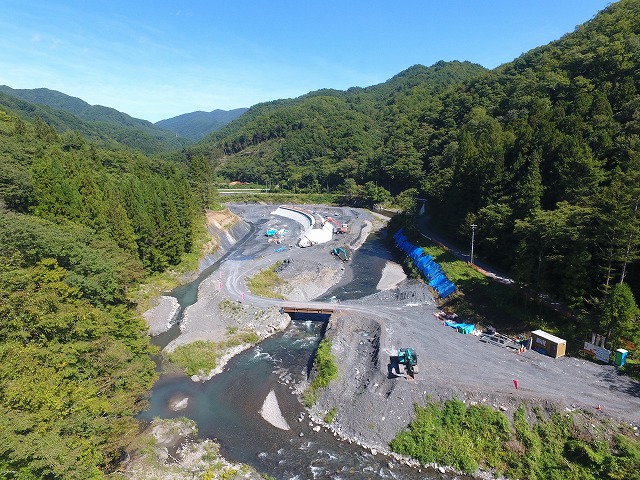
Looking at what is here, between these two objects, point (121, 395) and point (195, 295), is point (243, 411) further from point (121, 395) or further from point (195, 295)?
point (195, 295)

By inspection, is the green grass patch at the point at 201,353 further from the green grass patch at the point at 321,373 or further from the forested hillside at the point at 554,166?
the forested hillside at the point at 554,166

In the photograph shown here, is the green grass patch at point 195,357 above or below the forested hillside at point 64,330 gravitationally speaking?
below

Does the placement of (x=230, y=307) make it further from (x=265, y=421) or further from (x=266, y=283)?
(x=265, y=421)

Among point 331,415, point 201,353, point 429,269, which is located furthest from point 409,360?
point 429,269

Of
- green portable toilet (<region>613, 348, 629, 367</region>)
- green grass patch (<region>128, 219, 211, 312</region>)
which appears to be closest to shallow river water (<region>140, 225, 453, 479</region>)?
green grass patch (<region>128, 219, 211, 312</region>)

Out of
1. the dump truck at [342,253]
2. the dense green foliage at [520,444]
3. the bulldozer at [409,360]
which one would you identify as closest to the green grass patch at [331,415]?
the dense green foliage at [520,444]

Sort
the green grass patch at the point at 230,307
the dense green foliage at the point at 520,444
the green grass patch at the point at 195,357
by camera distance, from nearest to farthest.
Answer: the dense green foliage at the point at 520,444, the green grass patch at the point at 195,357, the green grass patch at the point at 230,307
